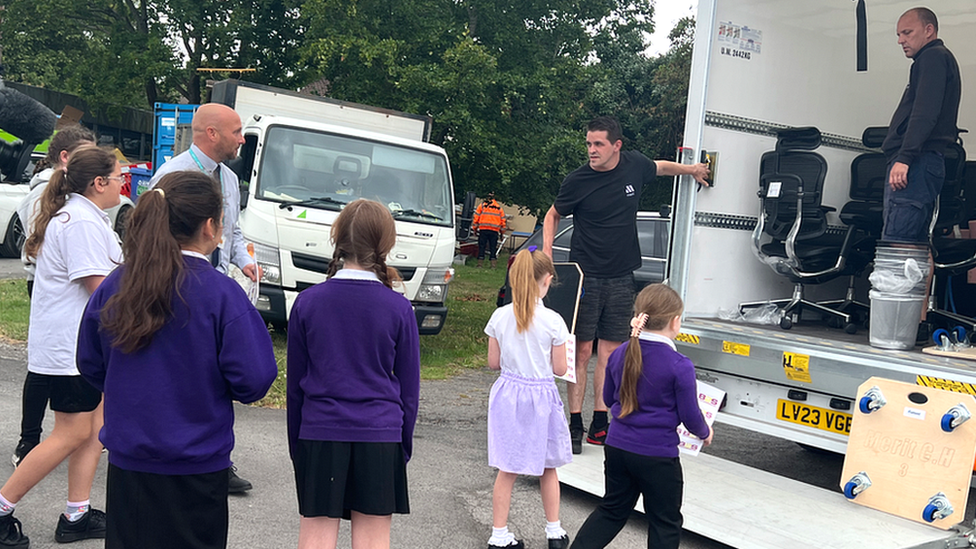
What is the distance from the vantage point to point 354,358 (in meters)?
2.77

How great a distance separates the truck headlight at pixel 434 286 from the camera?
854 cm

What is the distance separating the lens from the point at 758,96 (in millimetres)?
5812

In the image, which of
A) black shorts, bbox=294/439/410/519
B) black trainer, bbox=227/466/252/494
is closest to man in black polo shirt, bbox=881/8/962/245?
black shorts, bbox=294/439/410/519

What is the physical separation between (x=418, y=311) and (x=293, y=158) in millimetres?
2005

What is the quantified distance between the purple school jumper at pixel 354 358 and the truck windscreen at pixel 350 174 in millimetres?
5525

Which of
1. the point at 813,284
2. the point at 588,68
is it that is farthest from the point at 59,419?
the point at 588,68

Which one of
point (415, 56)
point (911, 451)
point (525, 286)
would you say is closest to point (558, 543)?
point (525, 286)

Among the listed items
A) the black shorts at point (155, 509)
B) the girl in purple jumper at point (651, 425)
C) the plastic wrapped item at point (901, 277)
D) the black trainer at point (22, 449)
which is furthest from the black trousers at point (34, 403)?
the plastic wrapped item at point (901, 277)

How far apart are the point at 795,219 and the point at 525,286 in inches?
113

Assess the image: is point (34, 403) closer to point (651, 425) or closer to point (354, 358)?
point (354, 358)

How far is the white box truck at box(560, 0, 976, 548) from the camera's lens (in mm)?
4219

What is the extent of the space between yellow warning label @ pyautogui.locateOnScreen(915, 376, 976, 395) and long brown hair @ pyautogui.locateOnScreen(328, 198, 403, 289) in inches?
111

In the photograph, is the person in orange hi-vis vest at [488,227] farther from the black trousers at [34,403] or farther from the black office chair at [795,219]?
the black trousers at [34,403]

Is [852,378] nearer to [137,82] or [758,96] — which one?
[758,96]
